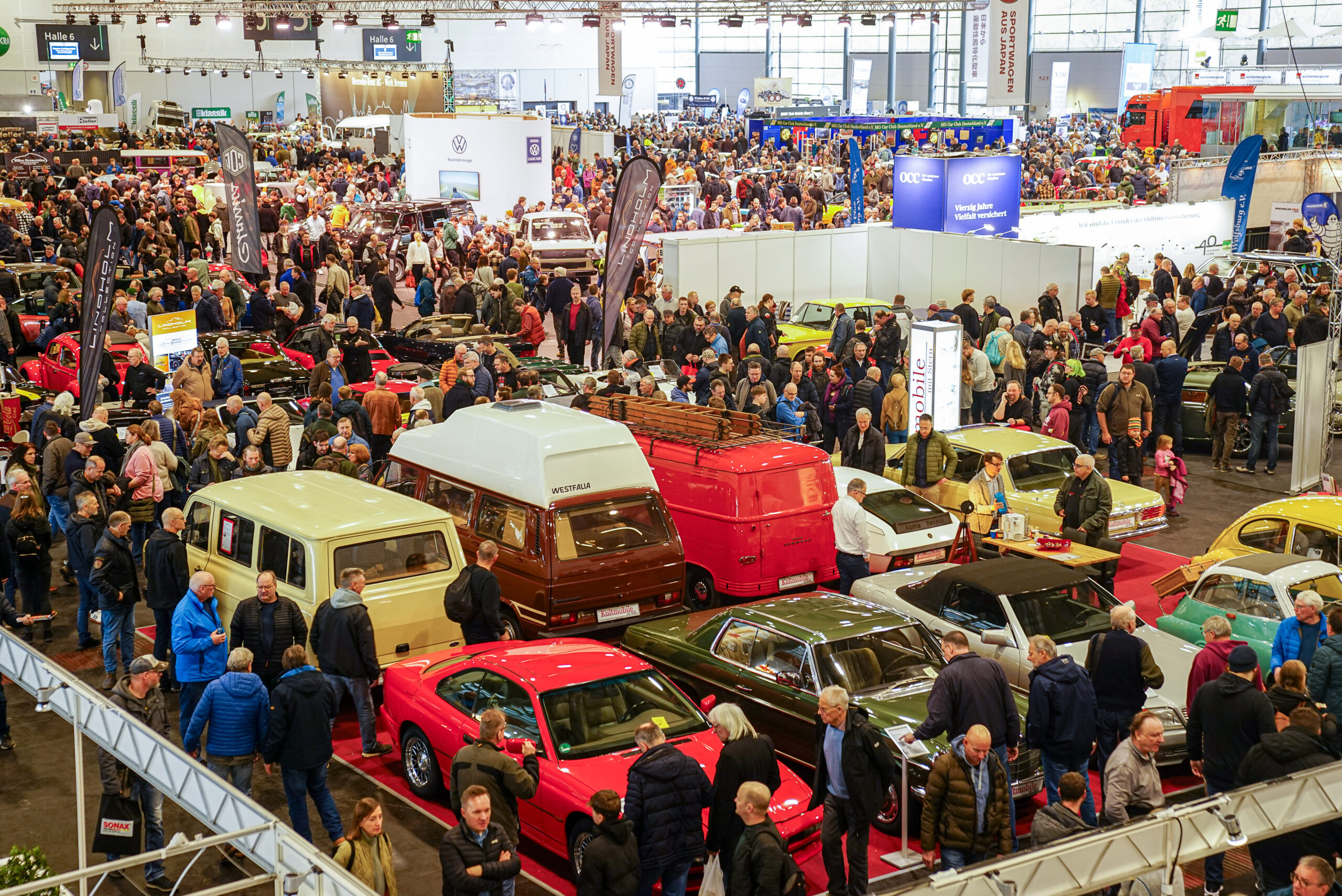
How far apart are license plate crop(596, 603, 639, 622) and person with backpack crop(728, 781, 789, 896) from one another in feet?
15.2

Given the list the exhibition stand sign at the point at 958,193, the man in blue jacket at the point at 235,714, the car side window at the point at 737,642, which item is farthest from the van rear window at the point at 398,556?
the exhibition stand sign at the point at 958,193

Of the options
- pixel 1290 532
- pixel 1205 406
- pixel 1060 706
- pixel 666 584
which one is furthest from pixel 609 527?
pixel 1205 406

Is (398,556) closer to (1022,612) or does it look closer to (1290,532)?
(1022,612)

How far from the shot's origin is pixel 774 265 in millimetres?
25734

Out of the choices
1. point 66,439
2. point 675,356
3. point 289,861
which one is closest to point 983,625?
point 289,861

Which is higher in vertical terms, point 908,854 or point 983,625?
point 983,625

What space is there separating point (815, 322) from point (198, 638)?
49.1 ft

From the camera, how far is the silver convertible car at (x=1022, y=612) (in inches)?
395

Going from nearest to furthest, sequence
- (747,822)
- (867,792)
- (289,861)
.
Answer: (289,861), (747,822), (867,792)

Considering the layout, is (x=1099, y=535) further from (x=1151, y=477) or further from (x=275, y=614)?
(x=275, y=614)

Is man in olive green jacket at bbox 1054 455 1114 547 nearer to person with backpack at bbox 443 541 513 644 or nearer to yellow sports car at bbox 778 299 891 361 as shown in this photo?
person with backpack at bbox 443 541 513 644

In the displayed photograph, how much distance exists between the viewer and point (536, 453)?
1138 centimetres

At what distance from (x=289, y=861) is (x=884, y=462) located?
1074cm

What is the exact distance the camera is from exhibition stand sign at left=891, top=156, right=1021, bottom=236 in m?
26.5
